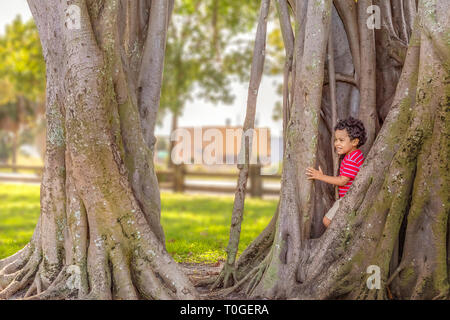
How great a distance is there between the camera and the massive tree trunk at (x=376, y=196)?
425 centimetres

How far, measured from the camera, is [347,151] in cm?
497

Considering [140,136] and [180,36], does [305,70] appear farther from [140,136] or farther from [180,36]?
[180,36]

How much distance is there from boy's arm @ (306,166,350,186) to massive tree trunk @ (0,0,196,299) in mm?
1417

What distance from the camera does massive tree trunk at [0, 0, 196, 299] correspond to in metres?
4.55

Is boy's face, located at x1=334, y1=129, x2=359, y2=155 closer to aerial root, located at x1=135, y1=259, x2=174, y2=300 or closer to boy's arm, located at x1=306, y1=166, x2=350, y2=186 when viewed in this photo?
boy's arm, located at x1=306, y1=166, x2=350, y2=186

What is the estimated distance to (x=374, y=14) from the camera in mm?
5395

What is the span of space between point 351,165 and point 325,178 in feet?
0.98

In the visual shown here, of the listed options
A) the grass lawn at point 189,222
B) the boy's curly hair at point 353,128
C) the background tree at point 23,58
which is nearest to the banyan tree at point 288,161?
the boy's curly hair at point 353,128

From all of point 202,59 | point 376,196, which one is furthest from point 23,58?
point 376,196

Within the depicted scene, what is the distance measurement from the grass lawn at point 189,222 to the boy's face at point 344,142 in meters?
2.76

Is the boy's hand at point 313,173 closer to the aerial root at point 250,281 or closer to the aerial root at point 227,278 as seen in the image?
the aerial root at point 250,281

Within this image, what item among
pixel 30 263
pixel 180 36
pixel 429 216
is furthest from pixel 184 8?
pixel 429 216

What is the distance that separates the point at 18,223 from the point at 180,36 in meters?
9.73

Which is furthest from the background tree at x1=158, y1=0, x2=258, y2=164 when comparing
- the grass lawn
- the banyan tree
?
the banyan tree
